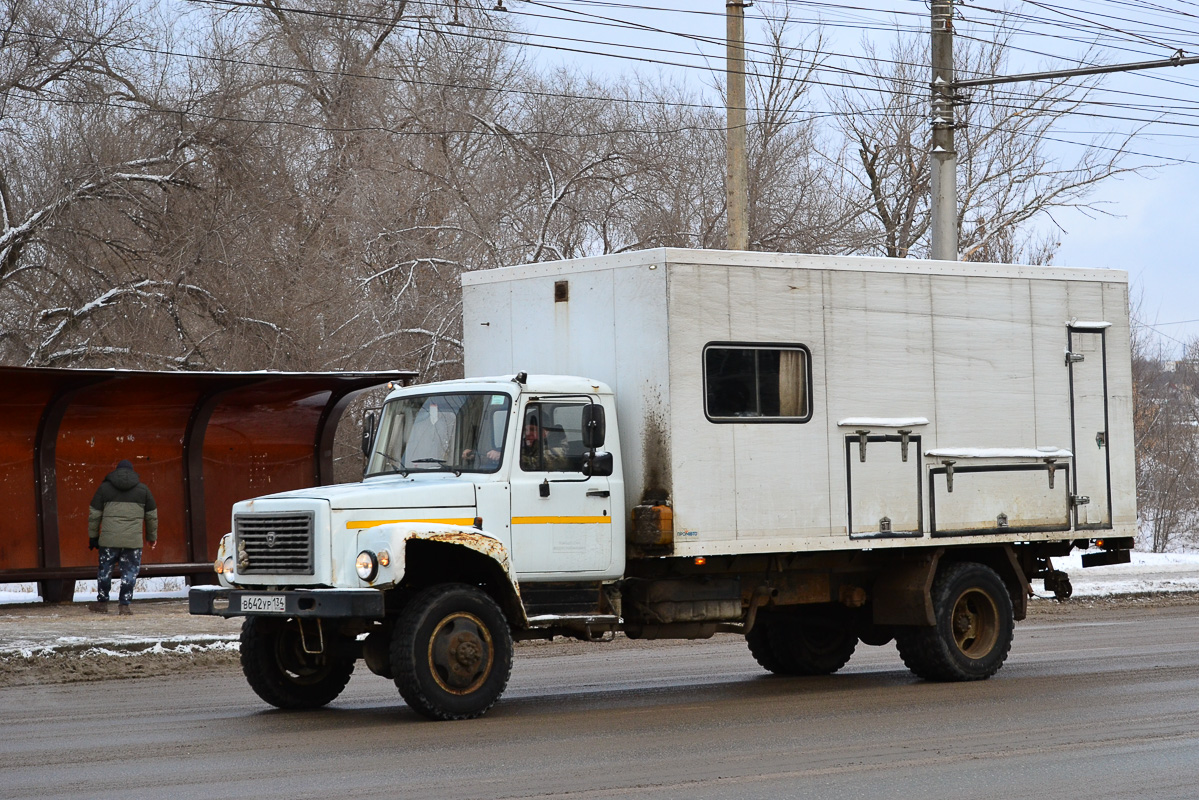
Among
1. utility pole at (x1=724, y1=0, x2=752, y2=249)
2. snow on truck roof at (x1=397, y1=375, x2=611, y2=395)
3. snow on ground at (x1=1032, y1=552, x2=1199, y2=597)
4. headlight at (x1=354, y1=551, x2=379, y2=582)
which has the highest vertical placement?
utility pole at (x1=724, y1=0, x2=752, y2=249)

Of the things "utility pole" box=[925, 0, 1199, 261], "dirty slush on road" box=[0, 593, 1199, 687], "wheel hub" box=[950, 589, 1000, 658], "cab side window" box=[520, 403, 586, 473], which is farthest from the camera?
"utility pole" box=[925, 0, 1199, 261]

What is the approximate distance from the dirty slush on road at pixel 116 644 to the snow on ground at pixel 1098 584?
1.77 m

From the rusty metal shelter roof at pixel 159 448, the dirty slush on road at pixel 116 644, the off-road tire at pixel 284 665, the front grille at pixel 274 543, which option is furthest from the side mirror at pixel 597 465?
the rusty metal shelter roof at pixel 159 448

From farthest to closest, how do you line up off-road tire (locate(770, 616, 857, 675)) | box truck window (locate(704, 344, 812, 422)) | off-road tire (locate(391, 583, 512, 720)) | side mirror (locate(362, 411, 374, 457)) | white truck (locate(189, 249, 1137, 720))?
1. off-road tire (locate(770, 616, 857, 675))
2. side mirror (locate(362, 411, 374, 457))
3. box truck window (locate(704, 344, 812, 422))
4. white truck (locate(189, 249, 1137, 720))
5. off-road tire (locate(391, 583, 512, 720))

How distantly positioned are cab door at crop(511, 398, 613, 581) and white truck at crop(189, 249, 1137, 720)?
2 centimetres

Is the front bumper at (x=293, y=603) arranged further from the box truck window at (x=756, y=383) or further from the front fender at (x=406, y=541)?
the box truck window at (x=756, y=383)

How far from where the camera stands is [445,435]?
1193cm

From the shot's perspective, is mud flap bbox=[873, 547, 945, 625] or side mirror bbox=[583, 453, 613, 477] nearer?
side mirror bbox=[583, 453, 613, 477]

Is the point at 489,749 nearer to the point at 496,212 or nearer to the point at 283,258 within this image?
the point at 283,258

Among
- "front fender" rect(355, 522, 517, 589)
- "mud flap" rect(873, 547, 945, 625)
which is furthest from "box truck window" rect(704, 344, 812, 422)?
"front fender" rect(355, 522, 517, 589)

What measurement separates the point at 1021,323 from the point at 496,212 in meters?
17.8

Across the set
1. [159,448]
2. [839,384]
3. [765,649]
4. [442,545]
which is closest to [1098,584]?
[765,649]

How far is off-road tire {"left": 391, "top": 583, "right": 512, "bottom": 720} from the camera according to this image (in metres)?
10.8

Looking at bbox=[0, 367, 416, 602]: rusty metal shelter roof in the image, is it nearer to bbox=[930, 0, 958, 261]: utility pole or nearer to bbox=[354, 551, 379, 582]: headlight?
bbox=[930, 0, 958, 261]: utility pole
